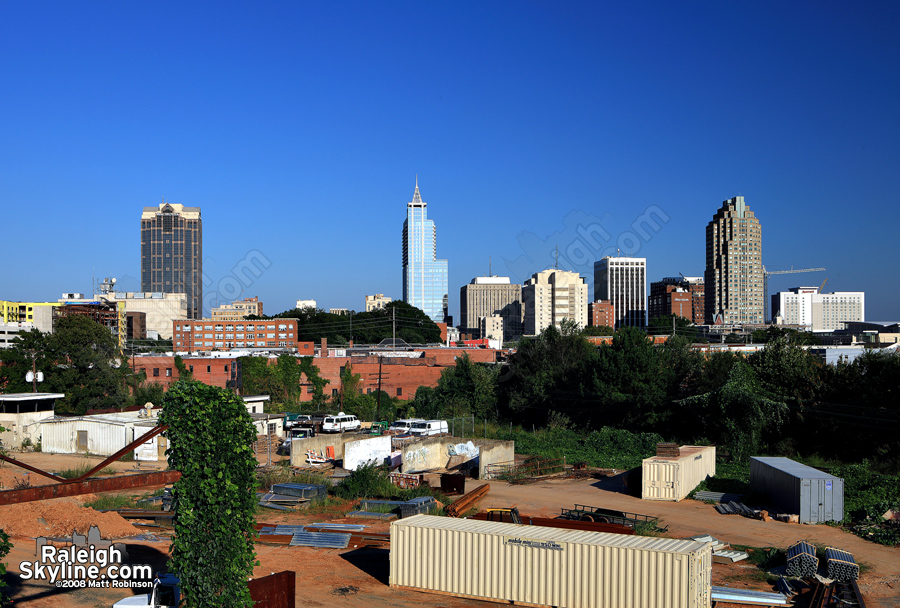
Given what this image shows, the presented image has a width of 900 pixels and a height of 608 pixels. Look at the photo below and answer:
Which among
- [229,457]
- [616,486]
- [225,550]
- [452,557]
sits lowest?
[616,486]

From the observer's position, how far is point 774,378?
127ft

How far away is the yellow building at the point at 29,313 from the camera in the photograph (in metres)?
140

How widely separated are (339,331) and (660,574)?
114342 mm

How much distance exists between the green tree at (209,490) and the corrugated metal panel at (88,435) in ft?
88.7

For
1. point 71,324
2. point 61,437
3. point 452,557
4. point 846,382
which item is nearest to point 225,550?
point 452,557

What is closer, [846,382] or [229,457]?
[229,457]

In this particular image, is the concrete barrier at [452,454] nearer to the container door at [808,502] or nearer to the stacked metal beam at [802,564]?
the container door at [808,502]

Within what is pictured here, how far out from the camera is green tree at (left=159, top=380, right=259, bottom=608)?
9625 mm

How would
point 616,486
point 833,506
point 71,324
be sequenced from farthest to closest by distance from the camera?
point 71,324
point 616,486
point 833,506

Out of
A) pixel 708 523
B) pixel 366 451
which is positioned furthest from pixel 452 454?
pixel 708 523

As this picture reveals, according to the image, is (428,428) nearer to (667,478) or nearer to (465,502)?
(465,502)

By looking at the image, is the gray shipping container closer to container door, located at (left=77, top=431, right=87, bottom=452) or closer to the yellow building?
container door, located at (left=77, top=431, right=87, bottom=452)

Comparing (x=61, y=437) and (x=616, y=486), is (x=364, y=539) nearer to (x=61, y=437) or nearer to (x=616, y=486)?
(x=616, y=486)

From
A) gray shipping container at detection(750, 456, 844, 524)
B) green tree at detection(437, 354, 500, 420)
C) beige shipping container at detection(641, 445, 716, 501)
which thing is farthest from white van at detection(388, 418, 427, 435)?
gray shipping container at detection(750, 456, 844, 524)
